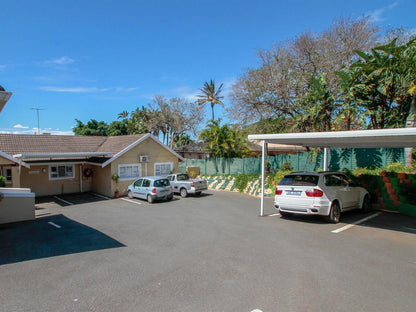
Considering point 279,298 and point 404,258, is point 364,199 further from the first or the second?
point 279,298

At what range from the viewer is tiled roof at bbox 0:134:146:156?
1830cm

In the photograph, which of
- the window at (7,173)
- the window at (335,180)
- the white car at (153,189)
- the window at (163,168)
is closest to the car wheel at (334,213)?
the window at (335,180)

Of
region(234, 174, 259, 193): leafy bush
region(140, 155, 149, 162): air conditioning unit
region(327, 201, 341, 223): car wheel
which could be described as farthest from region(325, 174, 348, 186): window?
region(140, 155, 149, 162): air conditioning unit

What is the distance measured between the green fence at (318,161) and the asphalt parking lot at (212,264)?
4.98 m

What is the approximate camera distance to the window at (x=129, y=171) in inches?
756

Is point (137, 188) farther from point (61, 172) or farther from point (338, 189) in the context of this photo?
point (338, 189)

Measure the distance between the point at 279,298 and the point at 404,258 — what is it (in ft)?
12.6

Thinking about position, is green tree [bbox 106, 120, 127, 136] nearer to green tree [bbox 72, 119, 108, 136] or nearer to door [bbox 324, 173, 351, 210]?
green tree [bbox 72, 119, 108, 136]

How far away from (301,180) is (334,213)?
1671mm

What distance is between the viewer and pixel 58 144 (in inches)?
818

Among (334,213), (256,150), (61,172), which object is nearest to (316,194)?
(334,213)

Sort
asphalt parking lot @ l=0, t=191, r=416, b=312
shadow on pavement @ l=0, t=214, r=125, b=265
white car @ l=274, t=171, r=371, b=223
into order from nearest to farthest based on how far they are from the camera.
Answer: asphalt parking lot @ l=0, t=191, r=416, b=312, shadow on pavement @ l=0, t=214, r=125, b=265, white car @ l=274, t=171, r=371, b=223

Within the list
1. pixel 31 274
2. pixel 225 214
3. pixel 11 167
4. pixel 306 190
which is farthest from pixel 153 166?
pixel 31 274

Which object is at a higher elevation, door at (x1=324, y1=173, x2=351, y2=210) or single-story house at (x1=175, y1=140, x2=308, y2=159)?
single-story house at (x1=175, y1=140, x2=308, y2=159)
